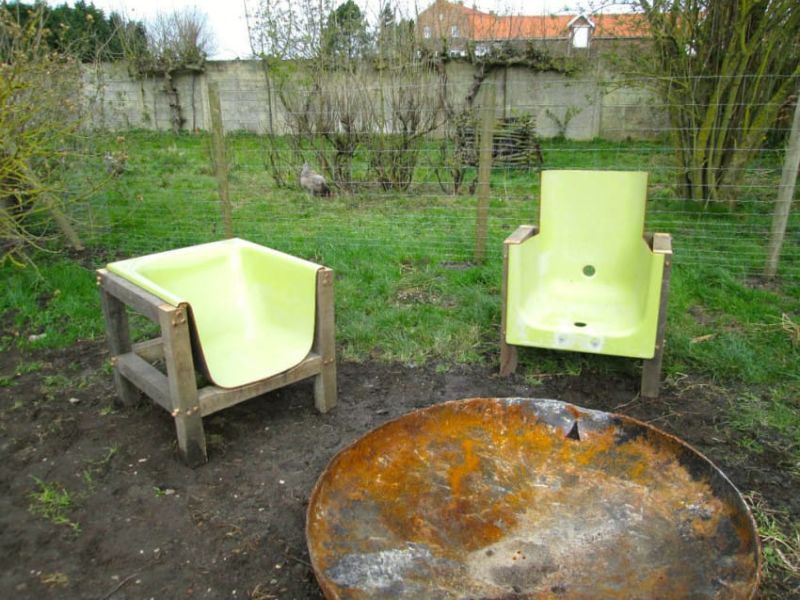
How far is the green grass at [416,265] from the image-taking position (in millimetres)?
3537

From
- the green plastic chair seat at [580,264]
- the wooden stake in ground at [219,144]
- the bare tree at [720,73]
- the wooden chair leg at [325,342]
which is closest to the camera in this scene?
the wooden chair leg at [325,342]

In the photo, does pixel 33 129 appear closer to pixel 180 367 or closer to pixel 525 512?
pixel 180 367

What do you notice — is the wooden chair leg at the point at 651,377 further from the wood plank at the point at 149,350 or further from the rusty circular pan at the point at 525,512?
the wood plank at the point at 149,350

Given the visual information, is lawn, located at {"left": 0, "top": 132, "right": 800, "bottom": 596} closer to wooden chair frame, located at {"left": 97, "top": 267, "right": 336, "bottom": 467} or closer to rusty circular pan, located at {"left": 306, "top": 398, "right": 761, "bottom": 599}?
rusty circular pan, located at {"left": 306, "top": 398, "right": 761, "bottom": 599}

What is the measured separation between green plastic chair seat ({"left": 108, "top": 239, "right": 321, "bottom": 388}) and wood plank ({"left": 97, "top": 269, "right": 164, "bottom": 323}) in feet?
0.13

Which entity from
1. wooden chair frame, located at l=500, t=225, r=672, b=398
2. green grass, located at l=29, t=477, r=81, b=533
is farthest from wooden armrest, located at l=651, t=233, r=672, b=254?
green grass, located at l=29, t=477, r=81, b=533

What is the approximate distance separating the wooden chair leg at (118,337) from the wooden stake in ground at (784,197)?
168 inches

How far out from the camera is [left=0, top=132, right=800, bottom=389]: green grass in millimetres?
3537

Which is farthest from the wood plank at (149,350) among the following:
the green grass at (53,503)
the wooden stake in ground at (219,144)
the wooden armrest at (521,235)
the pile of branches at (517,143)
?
the pile of branches at (517,143)

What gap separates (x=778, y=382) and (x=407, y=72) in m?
4.87

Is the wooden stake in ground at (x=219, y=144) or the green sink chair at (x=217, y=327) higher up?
the wooden stake in ground at (x=219, y=144)

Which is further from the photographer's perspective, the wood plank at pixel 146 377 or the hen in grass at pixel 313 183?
the hen in grass at pixel 313 183

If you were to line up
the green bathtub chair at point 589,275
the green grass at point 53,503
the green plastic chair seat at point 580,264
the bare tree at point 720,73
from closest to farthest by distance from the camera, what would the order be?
the green grass at point 53,503 → the green bathtub chair at point 589,275 → the green plastic chair seat at point 580,264 → the bare tree at point 720,73

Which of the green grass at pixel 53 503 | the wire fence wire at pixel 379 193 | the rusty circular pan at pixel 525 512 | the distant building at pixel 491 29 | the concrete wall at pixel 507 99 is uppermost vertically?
the distant building at pixel 491 29
